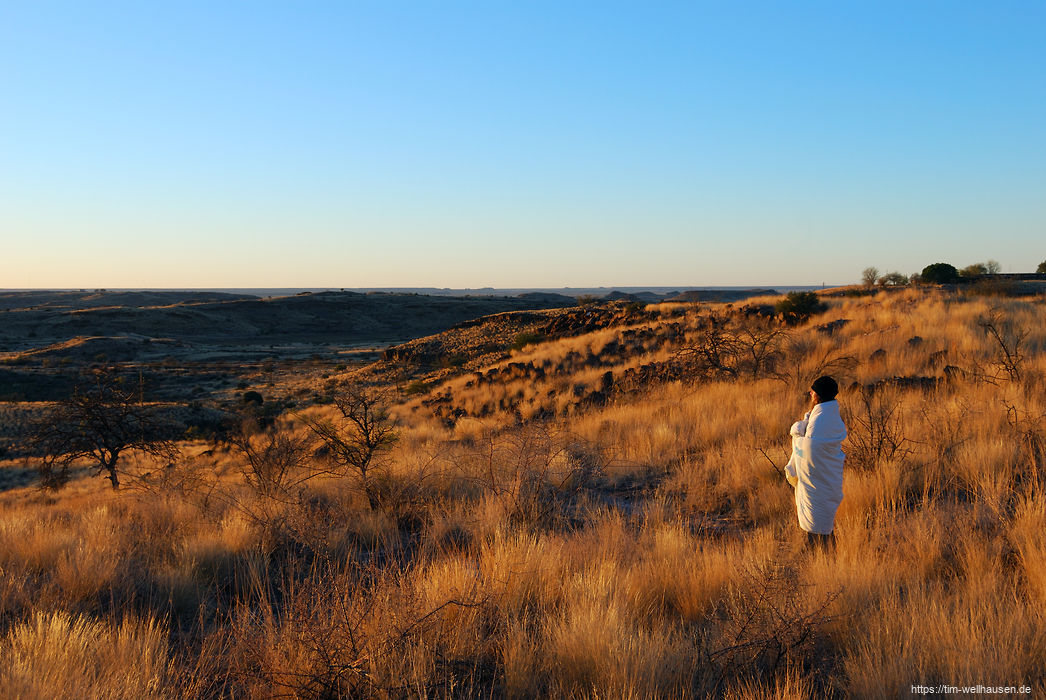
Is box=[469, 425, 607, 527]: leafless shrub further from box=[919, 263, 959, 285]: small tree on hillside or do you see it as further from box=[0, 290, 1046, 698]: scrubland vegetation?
box=[919, 263, 959, 285]: small tree on hillside

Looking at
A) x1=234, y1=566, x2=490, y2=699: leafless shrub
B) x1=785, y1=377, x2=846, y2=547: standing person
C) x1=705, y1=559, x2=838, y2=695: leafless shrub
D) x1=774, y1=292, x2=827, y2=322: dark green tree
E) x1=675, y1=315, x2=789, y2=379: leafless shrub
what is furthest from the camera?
x1=774, y1=292, x2=827, y2=322: dark green tree

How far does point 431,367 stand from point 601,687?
3251cm

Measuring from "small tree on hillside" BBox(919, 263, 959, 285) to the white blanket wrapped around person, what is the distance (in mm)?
27687

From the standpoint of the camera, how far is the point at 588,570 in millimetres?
4312

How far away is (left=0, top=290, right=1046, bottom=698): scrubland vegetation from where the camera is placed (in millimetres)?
3078

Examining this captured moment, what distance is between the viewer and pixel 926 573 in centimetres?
417

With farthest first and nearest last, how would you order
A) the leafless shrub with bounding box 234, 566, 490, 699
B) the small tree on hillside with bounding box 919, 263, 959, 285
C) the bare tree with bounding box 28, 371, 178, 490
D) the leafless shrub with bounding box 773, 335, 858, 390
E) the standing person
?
the small tree on hillside with bounding box 919, 263, 959, 285 < the bare tree with bounding box 28, 371, 178, 490 < the leafless shrub with bounding box 773, 335, 858, 390 < the standing person < the leafless shrub with bounding box 234, 566, 490, 699

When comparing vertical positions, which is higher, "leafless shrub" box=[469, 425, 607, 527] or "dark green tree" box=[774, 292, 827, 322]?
"dark green tree" box=[774, 292, 827, 322]

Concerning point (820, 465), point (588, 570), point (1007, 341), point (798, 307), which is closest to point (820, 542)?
point (820, 465)

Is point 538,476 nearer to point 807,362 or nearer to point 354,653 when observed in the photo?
point 354,653

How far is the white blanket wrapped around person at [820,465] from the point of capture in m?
4.42

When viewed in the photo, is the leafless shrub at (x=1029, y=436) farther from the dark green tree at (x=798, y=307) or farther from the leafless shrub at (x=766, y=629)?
the dark green tree at (x=798, y=307)

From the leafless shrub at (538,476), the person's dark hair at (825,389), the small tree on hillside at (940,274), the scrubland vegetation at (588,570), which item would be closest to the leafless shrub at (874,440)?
the scrubland vegetation at (588,570)

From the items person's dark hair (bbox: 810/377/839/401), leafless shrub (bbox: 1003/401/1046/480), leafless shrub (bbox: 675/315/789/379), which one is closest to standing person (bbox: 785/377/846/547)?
person's dark hair (bbox: 810/377/839/401)
